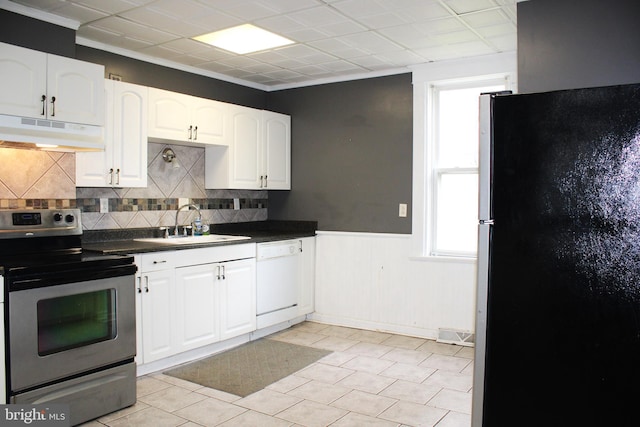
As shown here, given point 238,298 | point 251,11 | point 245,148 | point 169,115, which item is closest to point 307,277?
point 238,298

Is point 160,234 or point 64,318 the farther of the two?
point 160,234

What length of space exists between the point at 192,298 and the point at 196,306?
0.07 metres

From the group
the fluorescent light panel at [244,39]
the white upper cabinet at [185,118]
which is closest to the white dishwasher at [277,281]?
the white upper cabinet at [185,118]

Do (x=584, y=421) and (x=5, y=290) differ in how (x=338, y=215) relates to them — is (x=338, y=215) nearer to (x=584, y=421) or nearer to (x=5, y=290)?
(x=5, y=290)

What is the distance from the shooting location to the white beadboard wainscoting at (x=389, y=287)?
4320mm

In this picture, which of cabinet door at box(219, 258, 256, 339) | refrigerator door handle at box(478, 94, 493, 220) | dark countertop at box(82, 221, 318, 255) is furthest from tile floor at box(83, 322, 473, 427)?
refrigerator door handle at box(478, 94, 493, 220)

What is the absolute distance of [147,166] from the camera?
4.01m

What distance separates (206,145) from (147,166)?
65 cm

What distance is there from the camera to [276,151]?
5.01m

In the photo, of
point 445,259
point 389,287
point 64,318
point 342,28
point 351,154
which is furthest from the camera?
point 351,154

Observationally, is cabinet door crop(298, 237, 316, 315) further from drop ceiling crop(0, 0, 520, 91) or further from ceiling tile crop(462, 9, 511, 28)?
ceiling tile crop(462, 9, 511, 28)

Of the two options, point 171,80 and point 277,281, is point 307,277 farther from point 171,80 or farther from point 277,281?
point 171,80

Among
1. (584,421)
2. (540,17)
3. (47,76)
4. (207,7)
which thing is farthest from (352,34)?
(584,421)

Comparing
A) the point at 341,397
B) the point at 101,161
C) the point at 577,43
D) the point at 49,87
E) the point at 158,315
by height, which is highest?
the point at 577,43
